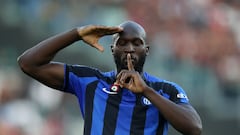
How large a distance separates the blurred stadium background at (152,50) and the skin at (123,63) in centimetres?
512

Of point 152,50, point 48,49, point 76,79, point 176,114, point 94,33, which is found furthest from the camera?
point 152,50

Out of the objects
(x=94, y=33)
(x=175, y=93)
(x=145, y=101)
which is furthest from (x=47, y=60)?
(x=175, y=93)

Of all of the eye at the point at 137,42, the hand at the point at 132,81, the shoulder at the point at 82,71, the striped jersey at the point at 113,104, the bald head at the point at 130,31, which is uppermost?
the bald head at the point at 130,31

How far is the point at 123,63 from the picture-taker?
4.48 m

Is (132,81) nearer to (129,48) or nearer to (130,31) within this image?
→ (129,48)

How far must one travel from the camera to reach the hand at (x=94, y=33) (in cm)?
437

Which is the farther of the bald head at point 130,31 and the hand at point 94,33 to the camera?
the bald head at point 130,31

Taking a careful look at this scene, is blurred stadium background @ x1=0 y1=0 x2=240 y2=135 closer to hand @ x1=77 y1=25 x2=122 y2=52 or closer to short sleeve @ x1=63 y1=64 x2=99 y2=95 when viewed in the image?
short sleeve @ x1=63 y1=64 x2=99 y2=95

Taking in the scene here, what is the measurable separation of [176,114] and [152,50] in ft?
21.0

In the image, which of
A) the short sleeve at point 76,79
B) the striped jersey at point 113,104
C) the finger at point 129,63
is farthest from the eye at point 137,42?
the short sleeve at point 76,79

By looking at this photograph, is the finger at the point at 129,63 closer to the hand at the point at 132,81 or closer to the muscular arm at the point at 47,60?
the hand at the point at 132,81

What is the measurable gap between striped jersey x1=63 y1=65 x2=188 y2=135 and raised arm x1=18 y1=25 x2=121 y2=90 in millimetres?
75

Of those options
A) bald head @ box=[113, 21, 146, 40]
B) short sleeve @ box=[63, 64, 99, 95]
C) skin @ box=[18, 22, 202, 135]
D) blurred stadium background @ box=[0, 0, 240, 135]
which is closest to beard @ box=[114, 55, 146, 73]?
skin @ box=[18, 22, 202, 135]

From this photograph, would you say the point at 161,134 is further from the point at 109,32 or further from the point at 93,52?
the point at 93,52
